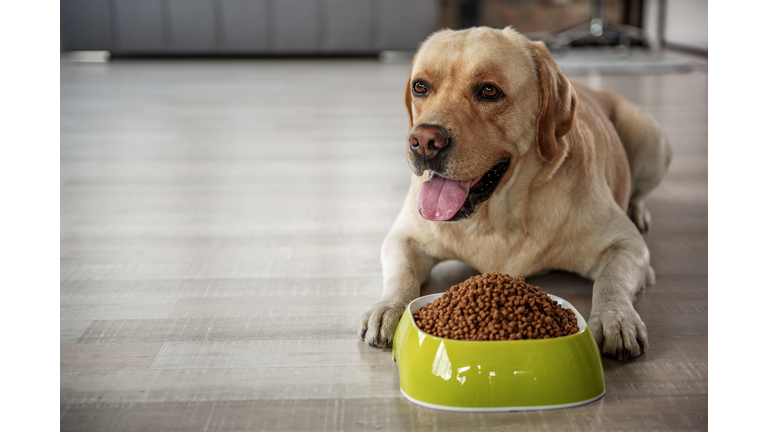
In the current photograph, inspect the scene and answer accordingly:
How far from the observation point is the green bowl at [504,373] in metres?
1.27

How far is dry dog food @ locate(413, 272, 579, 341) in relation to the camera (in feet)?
4.32

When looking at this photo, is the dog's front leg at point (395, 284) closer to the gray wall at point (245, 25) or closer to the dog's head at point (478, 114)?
the dog's head at point (478, 114)

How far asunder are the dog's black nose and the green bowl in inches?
18.2

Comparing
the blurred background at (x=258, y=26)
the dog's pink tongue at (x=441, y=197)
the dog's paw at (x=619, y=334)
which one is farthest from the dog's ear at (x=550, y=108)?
the blurred background at (x=258, y=26)

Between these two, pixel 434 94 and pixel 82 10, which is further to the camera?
pixel 82 10

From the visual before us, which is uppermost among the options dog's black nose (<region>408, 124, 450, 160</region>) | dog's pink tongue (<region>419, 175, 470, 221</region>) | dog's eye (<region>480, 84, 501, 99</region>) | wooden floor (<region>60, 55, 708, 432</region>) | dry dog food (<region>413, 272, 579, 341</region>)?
dog's eye (<region>480, 84, 501, 99</region>)

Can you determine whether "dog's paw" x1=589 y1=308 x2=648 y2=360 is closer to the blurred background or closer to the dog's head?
the dog's head

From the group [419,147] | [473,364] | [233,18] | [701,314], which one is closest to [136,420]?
[473,364]

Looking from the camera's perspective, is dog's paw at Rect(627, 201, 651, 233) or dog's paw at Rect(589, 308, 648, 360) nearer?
dog's paw at Rect(589, 308, 648, 360)

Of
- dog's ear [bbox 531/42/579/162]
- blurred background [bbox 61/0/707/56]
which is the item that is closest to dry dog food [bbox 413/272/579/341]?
dog's ear [bbox 531/42/579/162]

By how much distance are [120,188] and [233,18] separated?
21.1ft

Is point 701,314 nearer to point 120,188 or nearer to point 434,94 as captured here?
point 434,94

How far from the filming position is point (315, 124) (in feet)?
15.6

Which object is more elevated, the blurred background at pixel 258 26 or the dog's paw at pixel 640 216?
the blurred background at pixel 258 26
